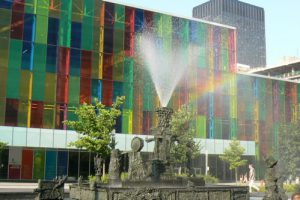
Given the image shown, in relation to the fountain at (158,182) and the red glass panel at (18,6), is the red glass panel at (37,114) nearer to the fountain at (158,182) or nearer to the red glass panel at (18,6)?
the red glass panel at (18,6)

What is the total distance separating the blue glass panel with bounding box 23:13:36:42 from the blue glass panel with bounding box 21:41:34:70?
692 millimetres

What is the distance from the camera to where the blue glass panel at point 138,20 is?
57062mm

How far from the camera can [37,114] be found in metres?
49.6

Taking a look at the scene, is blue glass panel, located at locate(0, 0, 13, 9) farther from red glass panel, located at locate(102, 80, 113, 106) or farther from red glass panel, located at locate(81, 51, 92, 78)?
red glass panel, located at locate(102, 80, 113, 106)

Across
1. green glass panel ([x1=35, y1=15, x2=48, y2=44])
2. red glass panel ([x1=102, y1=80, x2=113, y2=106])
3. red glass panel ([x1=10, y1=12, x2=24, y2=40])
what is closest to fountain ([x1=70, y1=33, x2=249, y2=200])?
red glass panel ([x1=102, y1=80, x2=113, y2=106])

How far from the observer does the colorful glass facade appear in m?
49.3

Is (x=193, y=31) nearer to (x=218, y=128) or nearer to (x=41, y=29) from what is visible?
(x=218, y=128)

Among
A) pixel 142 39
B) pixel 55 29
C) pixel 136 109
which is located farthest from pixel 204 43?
pixel 55 29

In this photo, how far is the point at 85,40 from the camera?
53531mm

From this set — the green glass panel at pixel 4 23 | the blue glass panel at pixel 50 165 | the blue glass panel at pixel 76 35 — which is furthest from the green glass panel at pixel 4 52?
the blue glass panel at pixel 50 165

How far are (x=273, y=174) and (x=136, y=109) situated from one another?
3850 cm

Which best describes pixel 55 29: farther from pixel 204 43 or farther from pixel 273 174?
pixel 273 174

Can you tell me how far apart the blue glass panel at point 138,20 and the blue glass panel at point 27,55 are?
13998mm

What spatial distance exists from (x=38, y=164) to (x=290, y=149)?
30860 millimetres
